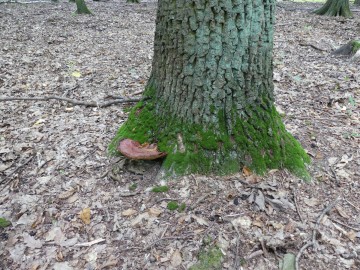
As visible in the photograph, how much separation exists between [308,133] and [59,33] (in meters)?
8.38

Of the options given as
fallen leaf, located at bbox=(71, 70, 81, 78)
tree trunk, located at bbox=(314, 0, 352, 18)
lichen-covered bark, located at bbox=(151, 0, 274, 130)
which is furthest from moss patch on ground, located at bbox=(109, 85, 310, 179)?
tree trunk, located at bbox=(314, 0, 352, 18)

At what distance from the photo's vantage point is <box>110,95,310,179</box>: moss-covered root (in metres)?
3.06

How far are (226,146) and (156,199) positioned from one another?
2.82 feet

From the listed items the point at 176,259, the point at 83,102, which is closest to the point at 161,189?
the point at 176,259

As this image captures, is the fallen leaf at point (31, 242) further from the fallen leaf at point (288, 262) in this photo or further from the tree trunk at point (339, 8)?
the tree trunk at point (339, 8)

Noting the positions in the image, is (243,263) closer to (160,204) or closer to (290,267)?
(290,267)

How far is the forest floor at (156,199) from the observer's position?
8.43ft

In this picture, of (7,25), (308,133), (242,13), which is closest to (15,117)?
(242,13)

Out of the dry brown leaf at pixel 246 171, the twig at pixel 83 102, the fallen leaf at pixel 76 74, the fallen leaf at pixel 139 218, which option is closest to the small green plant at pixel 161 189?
the fallen leaf at pixel 139 218

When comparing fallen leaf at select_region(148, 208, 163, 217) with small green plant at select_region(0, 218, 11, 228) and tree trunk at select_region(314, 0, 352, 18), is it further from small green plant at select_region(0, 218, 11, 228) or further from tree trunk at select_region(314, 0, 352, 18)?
tree trunk at select_region(314, 0, 352, 18)

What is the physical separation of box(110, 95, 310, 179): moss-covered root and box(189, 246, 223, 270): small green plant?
812 mm

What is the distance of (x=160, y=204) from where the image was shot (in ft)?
9.69

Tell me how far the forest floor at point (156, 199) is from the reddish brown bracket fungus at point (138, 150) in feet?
0.70

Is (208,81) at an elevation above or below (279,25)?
below
